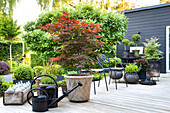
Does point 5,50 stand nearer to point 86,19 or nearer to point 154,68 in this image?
point 86,19

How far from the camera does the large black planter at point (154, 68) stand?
5.81 m

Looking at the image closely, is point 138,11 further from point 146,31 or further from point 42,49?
point 42,49

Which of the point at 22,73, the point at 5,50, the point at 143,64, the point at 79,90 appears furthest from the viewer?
the point at 5,50

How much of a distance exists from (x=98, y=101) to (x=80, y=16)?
4989mm

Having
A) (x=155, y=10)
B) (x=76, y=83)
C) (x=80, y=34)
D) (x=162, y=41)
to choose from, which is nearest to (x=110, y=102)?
(x=76, y=83)

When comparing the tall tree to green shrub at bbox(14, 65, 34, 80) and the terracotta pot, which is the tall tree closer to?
green shrub at bbox(14, 65, 34, 80)

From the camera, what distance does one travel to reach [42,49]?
7.53 m

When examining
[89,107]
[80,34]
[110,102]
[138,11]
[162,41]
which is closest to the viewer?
[89,107]

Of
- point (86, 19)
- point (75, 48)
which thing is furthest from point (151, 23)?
point (75, 48)

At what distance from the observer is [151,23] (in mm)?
9367

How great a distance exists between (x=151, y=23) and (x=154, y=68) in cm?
433

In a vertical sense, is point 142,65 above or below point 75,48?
below

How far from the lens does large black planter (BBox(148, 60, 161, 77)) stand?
5.81 m

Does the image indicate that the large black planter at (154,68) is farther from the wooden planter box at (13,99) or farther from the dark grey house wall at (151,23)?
the wooden planter box at (13,99)
